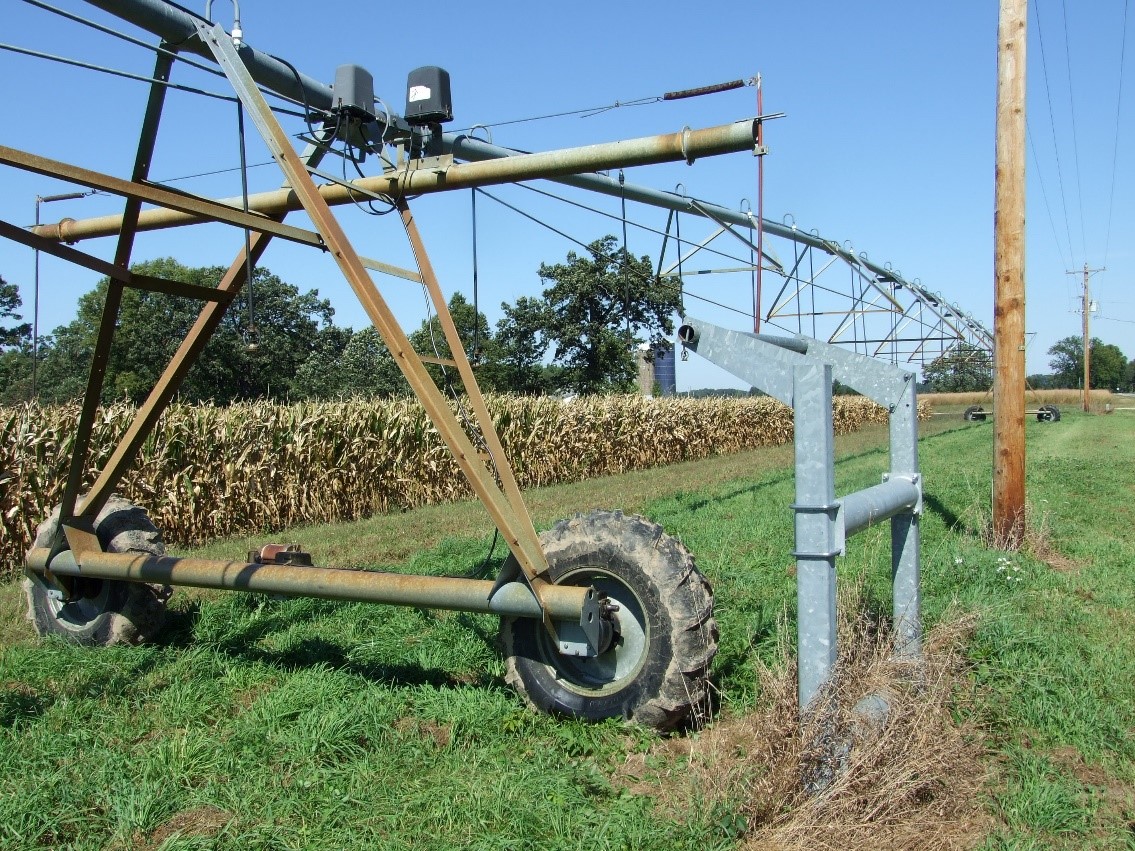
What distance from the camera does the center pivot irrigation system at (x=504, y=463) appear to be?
343 cm

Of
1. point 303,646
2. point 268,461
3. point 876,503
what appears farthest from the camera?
point 268,461

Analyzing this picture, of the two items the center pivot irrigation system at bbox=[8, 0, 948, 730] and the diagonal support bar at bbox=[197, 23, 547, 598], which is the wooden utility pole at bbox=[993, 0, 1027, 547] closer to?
the center pivot irrigation system at bbox=[8, 0, 948, 730]

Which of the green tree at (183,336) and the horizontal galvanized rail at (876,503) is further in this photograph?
the green tree at (183,336)

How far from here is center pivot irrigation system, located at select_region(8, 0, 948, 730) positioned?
343 cm

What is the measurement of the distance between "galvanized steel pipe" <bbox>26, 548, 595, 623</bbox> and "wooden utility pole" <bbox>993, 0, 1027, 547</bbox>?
608cm

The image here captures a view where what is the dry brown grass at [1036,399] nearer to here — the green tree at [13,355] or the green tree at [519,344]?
the green tree at [519,344]

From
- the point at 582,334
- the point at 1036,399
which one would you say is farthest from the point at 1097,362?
the point at 582,334

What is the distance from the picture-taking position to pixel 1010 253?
8.61 m

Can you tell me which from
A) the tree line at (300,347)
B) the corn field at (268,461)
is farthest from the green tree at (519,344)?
the corn field at (268,461)

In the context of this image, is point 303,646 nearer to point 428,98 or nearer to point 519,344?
point 428,98

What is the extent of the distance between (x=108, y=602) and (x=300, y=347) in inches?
1801

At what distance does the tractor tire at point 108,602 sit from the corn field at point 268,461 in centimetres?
462

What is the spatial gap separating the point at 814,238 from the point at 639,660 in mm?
13260

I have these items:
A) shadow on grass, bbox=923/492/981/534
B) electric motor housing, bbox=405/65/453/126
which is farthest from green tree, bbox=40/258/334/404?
electric motor housing, bbox=405/65/453/126
